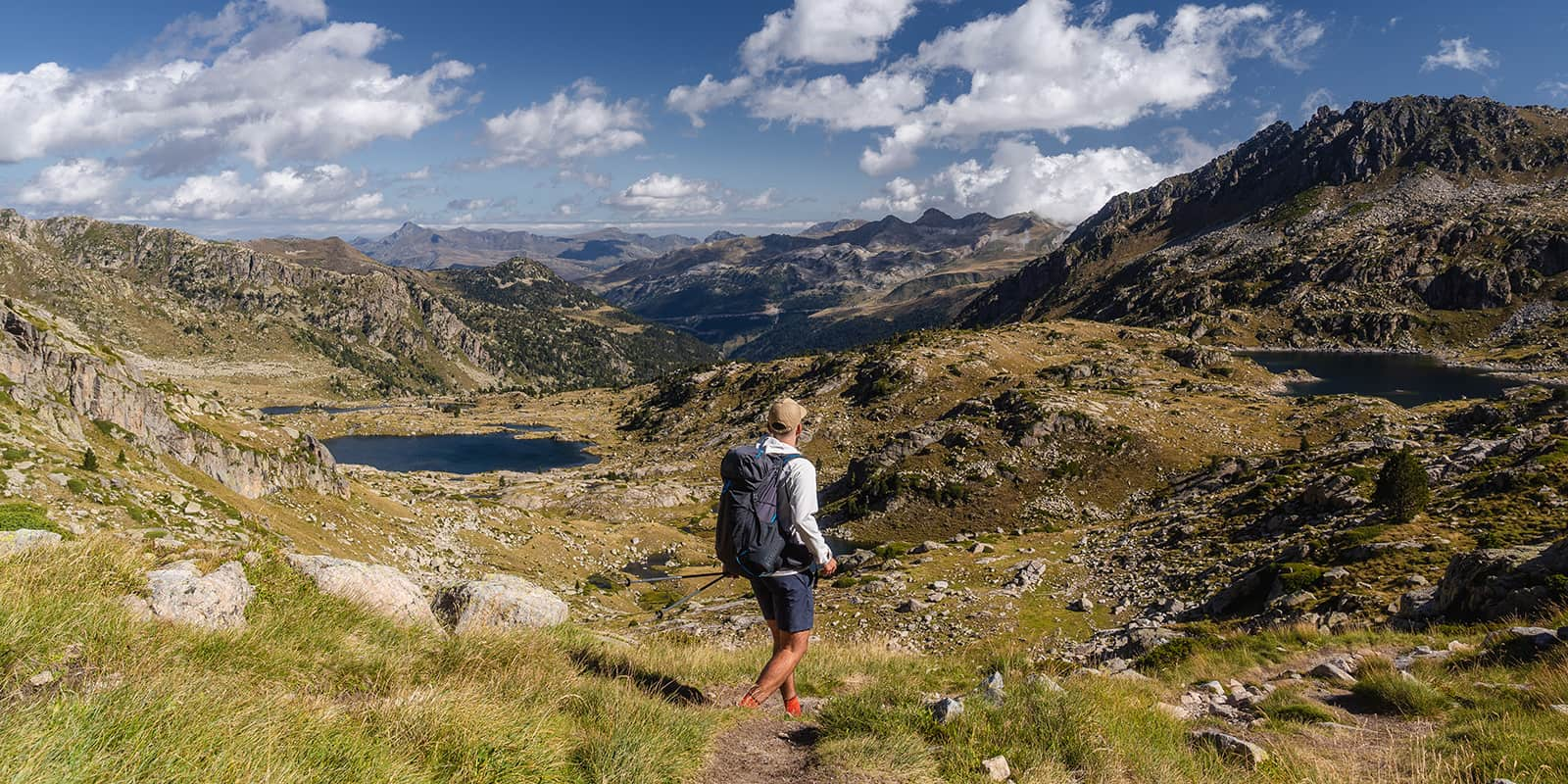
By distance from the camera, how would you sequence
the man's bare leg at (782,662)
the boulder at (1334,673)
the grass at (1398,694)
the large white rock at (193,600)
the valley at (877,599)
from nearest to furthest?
1. the valley at (877,599)
2. the large white rock at (193,600)
3. the man's bare leg at (782,662)
4. the grass at (1398,694)
5. the boulder at (1334,673)

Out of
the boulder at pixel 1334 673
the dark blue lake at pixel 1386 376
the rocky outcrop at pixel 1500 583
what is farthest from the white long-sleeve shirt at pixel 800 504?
the dark blue lake at pixel 1386 376

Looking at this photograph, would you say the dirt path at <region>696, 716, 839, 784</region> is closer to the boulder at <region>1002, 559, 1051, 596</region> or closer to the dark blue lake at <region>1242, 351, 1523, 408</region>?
the boulder at <region>1002, 559, 1051, 596</region>

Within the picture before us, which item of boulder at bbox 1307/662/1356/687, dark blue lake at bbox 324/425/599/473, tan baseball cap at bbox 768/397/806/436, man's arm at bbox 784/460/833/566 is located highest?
tan baseball cap at bbox 768/397/806/436

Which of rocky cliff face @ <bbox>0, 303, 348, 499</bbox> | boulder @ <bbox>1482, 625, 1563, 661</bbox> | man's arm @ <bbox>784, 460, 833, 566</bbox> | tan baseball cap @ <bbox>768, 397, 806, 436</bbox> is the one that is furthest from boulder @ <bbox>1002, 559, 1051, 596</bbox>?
rocky cliff face @ <bbox>0, 303, 348, 499</bbox>

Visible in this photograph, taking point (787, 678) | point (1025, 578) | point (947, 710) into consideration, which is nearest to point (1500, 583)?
point (947, 710)

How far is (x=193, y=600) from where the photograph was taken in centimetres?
700

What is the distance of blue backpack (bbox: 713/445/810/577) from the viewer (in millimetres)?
7250

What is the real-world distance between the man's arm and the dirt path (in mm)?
1857

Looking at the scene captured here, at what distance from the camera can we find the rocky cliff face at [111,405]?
29281 mm

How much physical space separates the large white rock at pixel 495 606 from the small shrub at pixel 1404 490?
32.2 m

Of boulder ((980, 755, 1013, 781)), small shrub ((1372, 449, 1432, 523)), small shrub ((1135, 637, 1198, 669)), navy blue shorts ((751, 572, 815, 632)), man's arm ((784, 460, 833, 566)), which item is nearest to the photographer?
boulder ((980, 755, 1013, 781))

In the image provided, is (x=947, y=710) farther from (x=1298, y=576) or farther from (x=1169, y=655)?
(x=1298, y=576)

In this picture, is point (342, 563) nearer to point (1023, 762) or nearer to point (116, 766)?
point (116, 766)

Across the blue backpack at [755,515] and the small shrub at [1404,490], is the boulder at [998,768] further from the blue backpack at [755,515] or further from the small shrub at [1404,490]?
the small shrub at [1404,490]
